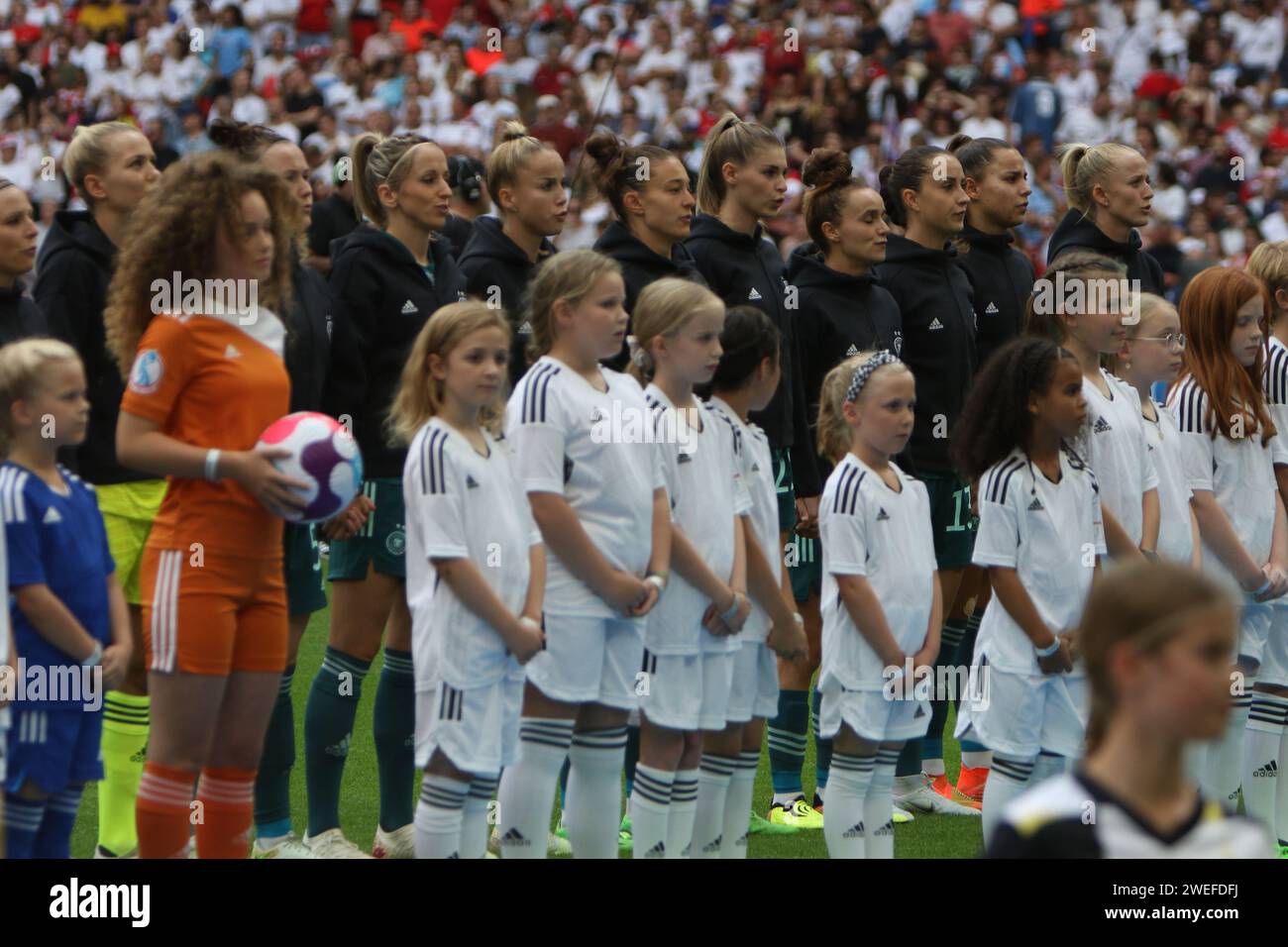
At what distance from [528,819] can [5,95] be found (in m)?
17.9

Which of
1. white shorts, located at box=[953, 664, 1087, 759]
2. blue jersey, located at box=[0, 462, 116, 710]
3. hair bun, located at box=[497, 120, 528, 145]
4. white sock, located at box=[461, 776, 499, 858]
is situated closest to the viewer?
blue jersey, located at box=[0, 462, 116, 710]

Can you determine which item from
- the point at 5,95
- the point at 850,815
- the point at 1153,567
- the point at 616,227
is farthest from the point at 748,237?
the point at 5,95

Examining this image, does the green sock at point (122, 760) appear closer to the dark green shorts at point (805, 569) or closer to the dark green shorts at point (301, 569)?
the dark green shorts at point (301, 569)

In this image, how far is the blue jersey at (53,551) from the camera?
4594 millimetres

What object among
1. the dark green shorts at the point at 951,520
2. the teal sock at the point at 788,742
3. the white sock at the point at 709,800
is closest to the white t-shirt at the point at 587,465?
the white sock at the point at 709,800

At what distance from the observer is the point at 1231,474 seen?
21.9ft

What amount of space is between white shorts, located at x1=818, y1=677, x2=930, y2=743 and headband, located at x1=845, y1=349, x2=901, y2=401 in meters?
0.85

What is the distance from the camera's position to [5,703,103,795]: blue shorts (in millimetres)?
4605

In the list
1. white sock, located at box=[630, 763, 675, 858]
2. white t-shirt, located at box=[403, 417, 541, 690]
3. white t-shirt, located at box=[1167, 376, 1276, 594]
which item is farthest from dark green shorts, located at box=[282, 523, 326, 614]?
white t-shirt, located at box=[1167, 376, 1276, 594]

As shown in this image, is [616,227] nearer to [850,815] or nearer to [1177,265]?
[850,815]

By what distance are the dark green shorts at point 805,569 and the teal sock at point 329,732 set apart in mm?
1742

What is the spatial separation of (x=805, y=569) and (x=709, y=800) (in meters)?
1.65

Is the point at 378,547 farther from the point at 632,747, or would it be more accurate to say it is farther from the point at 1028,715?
the point at 1028,715

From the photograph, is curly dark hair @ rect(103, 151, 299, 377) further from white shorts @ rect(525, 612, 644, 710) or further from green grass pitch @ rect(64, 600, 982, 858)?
green grass pitch @ rect(64, 600, 982, 858)
